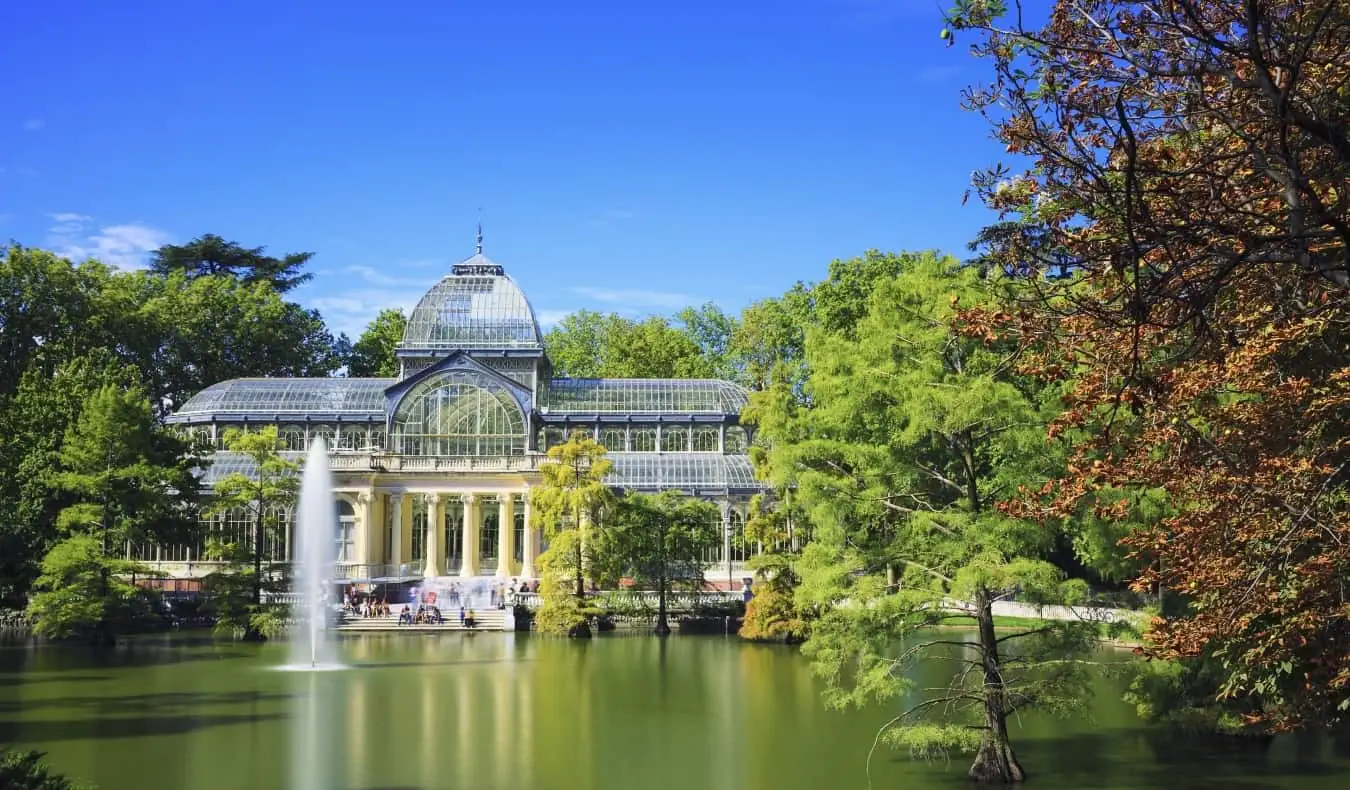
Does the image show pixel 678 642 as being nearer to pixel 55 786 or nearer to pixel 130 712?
pixel 130 712

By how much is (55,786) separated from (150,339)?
6134 centimetres

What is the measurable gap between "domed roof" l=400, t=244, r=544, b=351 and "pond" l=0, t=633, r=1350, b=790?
90.3 feet

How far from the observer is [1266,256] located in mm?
8602

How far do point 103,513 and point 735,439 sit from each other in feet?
99.0

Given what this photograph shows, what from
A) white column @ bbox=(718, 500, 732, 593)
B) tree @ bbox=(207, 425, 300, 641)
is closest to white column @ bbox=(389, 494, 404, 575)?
tree @ bbox=(207, 425, 300, 641)

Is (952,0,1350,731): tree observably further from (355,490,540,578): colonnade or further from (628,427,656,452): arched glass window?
(628,427,656,452): arched glass window

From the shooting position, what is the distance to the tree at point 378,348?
82.9 m

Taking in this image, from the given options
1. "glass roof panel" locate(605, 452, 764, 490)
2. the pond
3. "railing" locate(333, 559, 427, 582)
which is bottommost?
the pond

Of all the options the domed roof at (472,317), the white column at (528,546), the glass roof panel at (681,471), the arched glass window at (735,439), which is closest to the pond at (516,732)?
the white column at (528,546)

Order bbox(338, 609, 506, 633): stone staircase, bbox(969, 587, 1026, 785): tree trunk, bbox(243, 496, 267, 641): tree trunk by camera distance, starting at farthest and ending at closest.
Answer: bbox(338, 609, 506, 633): stone staircase → bbox(243, 496, 267, 641): tree trunk → bbox(969, 587, 1026, 785): tree trunk

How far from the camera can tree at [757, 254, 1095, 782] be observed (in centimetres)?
1992

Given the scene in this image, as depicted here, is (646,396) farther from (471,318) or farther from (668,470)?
(471,318)

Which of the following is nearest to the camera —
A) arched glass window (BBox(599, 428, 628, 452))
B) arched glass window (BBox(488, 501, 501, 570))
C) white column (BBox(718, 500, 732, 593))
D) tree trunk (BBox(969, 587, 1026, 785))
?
tree trunk (BBox(969, 587, 1026, 785))

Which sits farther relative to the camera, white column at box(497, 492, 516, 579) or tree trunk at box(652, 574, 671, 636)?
white column at box(497, 492, 516, 579)
